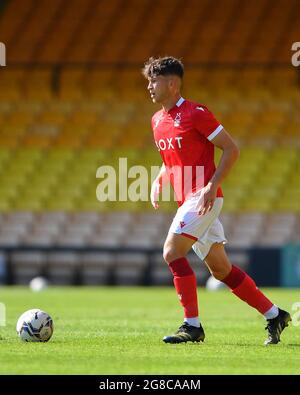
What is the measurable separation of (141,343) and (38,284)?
11154 mm

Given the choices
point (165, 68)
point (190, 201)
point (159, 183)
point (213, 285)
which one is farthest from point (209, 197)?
point (213, 285)

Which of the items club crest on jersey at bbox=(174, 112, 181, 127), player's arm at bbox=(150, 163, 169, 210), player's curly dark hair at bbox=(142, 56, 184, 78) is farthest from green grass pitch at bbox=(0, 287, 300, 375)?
player's curly dark hair at bbox=(142, 56, 184, 78)

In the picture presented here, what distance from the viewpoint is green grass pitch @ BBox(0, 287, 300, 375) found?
6281 mm

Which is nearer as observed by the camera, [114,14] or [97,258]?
[97,258]

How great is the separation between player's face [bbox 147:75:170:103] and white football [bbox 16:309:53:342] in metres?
1.84

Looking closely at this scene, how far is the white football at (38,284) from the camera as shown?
18525 millimetres

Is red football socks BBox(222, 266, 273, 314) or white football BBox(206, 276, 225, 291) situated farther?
white football BBox(206, 276, 225, 291)

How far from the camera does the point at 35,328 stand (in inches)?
309

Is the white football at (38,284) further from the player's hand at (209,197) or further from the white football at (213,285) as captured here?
the player's hand at (209,197)

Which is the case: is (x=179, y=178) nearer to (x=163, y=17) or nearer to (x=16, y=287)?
(x=16, y=287)

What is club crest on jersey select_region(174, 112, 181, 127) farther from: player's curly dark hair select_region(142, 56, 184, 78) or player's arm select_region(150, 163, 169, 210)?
player's arm select_region(150, 163, 169, 210)

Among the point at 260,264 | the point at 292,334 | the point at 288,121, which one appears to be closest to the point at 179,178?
the point at 292,334

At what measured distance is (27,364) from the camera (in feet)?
20.9

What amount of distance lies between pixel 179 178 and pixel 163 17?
1765 centimetres
